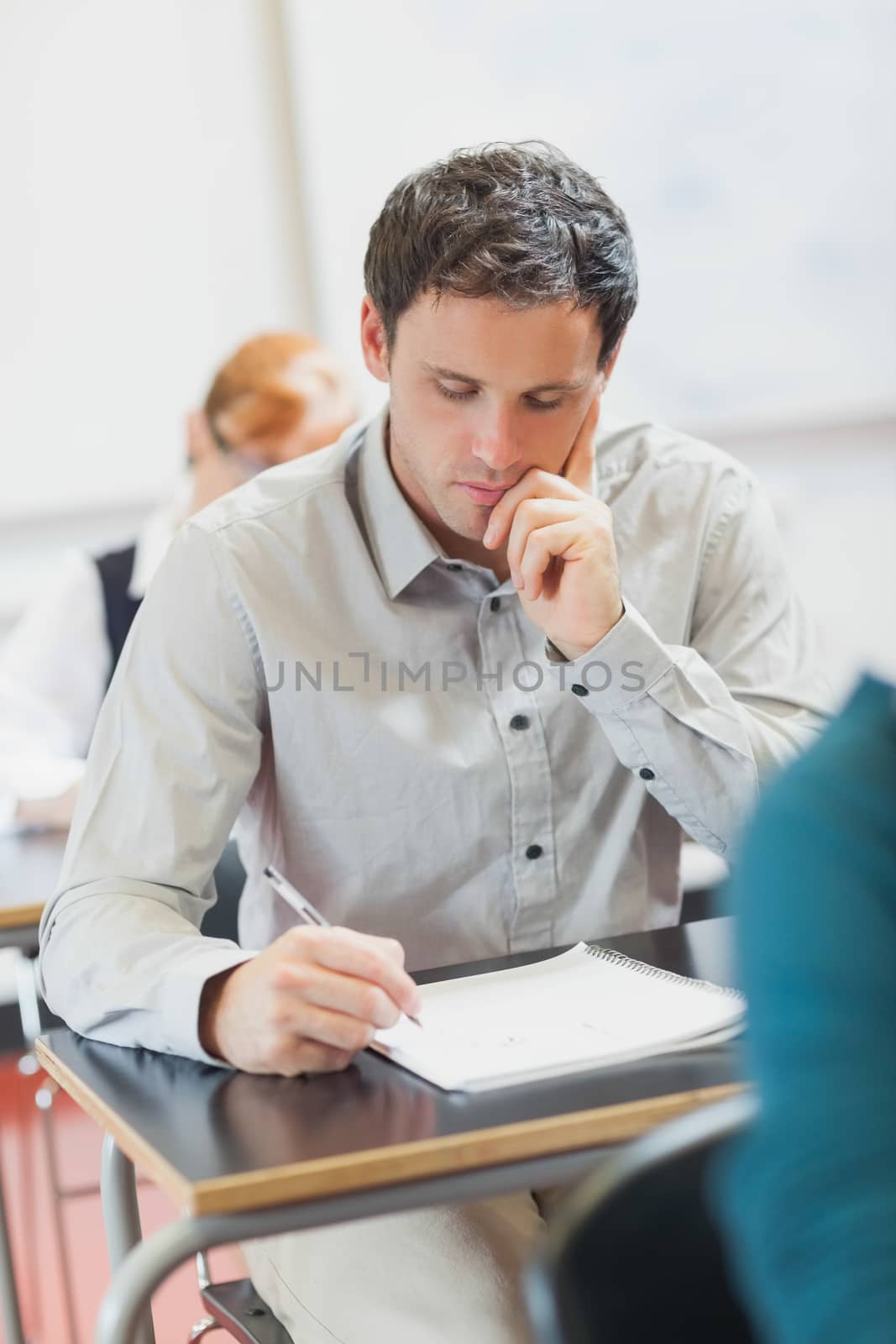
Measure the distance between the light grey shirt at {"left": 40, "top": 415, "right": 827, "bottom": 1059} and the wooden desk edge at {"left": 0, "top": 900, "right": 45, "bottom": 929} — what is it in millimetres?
229

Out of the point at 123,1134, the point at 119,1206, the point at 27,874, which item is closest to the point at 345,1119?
the point at 123,1134

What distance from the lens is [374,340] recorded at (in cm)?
158

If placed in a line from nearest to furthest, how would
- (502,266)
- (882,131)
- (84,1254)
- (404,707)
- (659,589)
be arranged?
(502,266), (404,707), (659,589), (84,1254), (882,131)

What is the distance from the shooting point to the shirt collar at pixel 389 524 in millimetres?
1573

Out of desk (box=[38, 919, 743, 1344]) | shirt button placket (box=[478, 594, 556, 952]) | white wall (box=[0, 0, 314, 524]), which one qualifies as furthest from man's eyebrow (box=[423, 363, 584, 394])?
white wall (box=[0, 0, 314, 524])

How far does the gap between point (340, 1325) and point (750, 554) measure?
2.89 ft

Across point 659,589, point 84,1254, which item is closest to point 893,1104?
point 659,589

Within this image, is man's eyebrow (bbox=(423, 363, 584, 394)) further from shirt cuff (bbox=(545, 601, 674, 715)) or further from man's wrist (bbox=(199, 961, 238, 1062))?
man's wrist (bbox=(199, 961, 238, 1062))

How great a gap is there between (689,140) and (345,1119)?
3.04m

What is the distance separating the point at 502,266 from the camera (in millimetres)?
1417

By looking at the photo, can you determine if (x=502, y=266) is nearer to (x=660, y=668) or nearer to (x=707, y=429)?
(x=660, y=668)

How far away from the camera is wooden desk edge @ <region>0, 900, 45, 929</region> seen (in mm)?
1740

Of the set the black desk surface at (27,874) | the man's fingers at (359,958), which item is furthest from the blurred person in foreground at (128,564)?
the man's fingers at (359,958)

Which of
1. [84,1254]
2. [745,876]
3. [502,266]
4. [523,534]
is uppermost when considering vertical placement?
[502,266]
